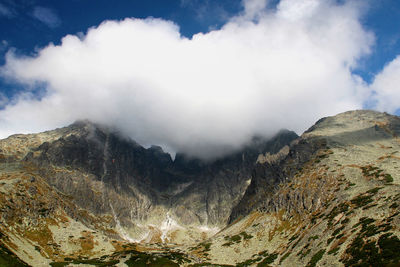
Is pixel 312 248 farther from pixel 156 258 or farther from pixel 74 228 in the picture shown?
pixel 74 228

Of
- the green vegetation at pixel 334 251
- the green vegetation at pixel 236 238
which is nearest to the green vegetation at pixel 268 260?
the green vegetation at pixel 334 251

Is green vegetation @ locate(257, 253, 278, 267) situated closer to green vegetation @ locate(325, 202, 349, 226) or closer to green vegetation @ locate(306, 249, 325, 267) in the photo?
green vegetation @ locate(325, 202, 349, 226)

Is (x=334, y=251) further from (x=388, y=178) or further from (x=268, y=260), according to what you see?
(x=388, y=178)

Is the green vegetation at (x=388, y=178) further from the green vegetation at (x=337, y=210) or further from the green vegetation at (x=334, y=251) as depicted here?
the green vegetation at (x=334, y=251)

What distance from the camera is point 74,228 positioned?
18062 cm

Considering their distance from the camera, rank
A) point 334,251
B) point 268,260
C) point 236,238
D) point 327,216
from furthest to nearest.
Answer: point 236,238, point 327,216, point 268,260, point 334,251

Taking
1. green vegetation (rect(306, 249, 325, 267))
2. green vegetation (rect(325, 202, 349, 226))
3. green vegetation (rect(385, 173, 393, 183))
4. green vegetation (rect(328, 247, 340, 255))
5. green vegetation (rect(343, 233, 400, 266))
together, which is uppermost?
green vegetation (rect(385, 173, 393, 183))

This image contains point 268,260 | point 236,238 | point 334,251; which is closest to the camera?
point 334,251

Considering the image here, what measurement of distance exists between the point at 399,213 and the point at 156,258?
85.2 m

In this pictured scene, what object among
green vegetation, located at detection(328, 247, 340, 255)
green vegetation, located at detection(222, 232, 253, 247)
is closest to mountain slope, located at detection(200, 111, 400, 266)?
green vegetation, located at detection(222, 232, 253, 247)

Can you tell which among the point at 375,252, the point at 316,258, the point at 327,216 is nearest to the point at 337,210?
the point at 327,216

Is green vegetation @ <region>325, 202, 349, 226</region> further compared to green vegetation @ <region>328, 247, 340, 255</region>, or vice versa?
green vegetation @ <region>325, 202, 349, 226</region>

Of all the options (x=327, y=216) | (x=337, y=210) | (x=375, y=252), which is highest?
(x=337, y=210)

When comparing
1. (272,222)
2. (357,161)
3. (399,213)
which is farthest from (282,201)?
(399,213)
